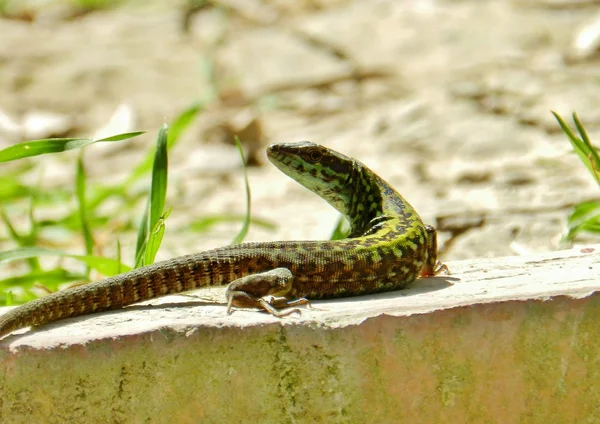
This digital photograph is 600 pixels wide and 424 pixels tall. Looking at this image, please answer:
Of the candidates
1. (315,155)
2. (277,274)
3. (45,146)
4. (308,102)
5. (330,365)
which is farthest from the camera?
(308,102)

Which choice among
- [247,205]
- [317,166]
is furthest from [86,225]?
[317,166]

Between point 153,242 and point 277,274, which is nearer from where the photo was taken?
point 277,274

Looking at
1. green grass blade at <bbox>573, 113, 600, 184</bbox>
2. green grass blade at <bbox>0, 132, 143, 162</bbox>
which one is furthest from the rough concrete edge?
green grass blade at <bbox>573, 113, 600, 184</bbox>

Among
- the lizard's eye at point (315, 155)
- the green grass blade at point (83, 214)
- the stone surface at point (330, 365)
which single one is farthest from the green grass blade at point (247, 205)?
the stone surface at point (330, 365)

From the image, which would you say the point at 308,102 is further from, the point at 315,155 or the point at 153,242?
the point at 153,242

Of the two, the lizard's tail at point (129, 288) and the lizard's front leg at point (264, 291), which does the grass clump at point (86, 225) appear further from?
the lizard's front leg at point (264, 291)

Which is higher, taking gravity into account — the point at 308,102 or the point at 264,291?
the point at 308,102

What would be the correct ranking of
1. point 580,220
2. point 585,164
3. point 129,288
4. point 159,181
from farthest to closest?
point 580,220 → point 585,164 → point 159,181 → point 129,288
